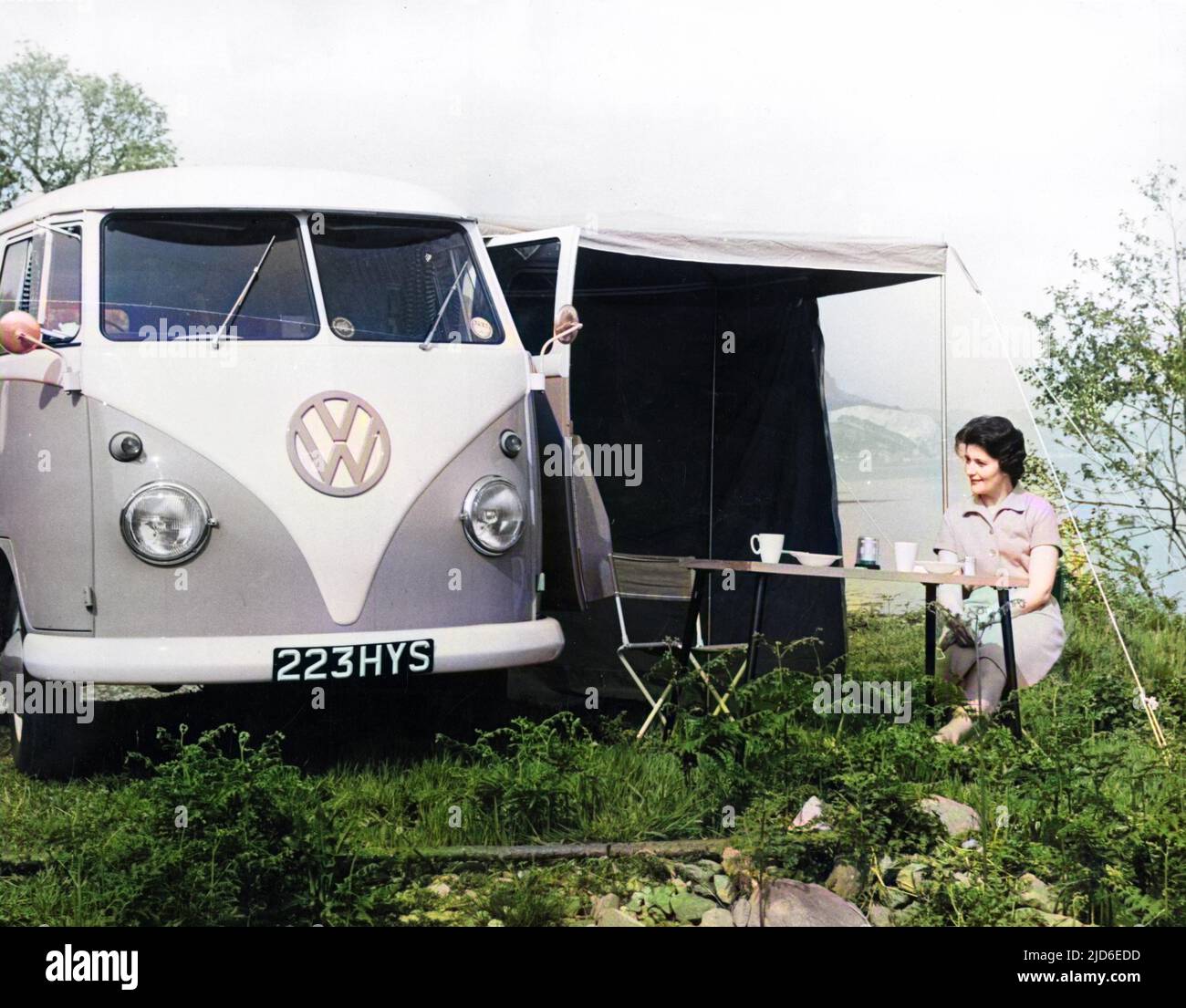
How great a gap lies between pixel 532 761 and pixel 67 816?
1512 millimetres

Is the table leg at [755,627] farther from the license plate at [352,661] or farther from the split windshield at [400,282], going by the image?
the split windshield at [400,282]

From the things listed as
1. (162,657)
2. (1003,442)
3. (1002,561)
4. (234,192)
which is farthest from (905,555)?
(234,192)

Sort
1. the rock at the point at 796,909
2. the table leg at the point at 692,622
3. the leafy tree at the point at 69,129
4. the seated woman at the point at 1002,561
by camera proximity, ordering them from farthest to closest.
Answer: the leafy tree at the point at 69,129 → the table leg at the point at 692,622 → the seated woman at the point at 1002,561 → the rock at the point at 796,909

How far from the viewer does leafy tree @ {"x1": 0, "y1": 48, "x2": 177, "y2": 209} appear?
7199 millimetres

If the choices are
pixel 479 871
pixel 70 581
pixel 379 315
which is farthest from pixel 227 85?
pixel 479 871

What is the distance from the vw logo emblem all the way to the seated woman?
2207 mm

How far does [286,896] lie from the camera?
Result: 3814 mm

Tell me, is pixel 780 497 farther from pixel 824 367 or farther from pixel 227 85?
pixel 227 85

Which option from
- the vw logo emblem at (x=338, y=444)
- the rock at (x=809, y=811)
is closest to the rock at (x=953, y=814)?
the rock at (x=809, y=811)

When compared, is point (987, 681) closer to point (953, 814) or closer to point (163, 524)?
point (953, 814)

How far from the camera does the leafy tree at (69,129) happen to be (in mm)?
7199

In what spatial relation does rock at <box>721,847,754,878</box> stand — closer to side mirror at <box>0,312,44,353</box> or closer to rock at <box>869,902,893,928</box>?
rock at <box>869,902,893,928</box>

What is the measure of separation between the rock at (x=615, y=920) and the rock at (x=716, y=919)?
18cm

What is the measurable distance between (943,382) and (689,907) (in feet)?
11.1
